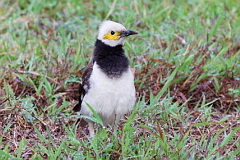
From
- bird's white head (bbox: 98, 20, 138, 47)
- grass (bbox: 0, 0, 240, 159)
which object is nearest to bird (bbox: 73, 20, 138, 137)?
bird's white head (bbox: 98, 20, 138, 47)

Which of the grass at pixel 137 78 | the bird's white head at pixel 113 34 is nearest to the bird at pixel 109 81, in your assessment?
the bird's white head at pixel 113 34

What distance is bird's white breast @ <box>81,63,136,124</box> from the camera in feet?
14.1

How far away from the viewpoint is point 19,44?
6352mm

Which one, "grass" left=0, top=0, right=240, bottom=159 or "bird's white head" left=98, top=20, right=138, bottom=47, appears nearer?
"grass" left=0, top=0, right=240, bottom=159

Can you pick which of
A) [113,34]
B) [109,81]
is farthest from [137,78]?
[109,81]

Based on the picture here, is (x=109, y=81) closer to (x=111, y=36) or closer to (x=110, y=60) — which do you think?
(x=110, y=60)

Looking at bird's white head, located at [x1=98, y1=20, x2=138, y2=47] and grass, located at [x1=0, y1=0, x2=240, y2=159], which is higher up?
bird's white head, located at [x1=98, y1=20, x2=138, y2=47]

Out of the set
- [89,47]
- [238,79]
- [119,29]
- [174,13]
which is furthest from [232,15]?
[119,29]

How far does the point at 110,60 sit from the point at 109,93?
0.36 m

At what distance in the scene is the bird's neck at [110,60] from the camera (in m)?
4.36

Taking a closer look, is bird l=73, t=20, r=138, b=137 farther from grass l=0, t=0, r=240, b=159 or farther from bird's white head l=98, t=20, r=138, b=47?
grass l=0, t=0, r=240, b=159

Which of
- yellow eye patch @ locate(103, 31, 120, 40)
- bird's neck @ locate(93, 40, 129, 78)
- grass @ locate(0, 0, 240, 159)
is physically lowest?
grass @ locate(0, 0, 240, 159)

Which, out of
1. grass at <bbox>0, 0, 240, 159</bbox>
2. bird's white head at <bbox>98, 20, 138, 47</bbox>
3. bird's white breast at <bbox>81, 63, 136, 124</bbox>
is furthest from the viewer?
bird's white head at <bbox>98, 20, 138, 47</bbox>

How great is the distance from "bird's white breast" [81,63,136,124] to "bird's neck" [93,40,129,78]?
42mm
